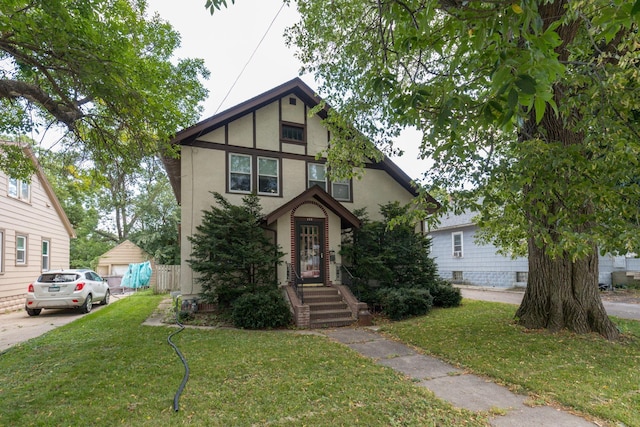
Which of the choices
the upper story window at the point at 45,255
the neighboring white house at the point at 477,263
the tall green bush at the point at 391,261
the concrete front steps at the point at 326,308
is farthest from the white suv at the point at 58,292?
the neighboring white house at the point at 477,263

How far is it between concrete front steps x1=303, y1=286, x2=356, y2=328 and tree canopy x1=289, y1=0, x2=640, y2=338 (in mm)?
4319

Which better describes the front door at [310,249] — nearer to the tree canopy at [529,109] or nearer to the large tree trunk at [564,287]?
the tree canopy at [529,109]

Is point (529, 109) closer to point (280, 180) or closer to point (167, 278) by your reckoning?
point (280, 180)

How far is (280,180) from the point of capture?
38.9ft

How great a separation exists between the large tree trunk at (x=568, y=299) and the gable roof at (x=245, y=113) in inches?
155

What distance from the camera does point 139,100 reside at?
6.52 metres

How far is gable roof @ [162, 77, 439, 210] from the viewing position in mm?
10523

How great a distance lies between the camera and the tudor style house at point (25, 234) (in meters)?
12.1

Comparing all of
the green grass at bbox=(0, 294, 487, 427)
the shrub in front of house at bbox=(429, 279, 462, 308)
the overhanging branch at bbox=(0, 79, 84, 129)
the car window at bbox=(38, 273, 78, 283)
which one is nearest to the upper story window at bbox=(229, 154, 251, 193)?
the overhanging branch at bbox=(0, 79, 84, 129)

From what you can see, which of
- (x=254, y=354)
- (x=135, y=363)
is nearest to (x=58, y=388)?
(x=135, y=363)

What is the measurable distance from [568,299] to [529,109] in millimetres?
6351

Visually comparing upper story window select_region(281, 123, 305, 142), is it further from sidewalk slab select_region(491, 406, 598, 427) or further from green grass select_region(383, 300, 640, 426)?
sidewalk slab select_region(491, 406, 598, 427)

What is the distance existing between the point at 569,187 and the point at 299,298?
6952 mm

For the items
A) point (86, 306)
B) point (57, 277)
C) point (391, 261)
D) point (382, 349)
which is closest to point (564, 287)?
point (382, 349)
